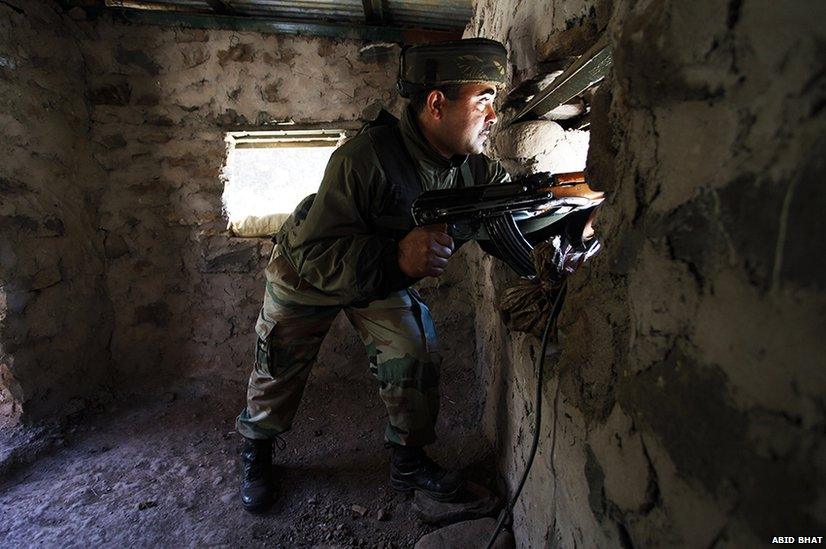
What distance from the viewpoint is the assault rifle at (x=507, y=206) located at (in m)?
1.33

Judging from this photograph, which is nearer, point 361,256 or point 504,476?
point 361,256

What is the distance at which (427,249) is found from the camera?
1406 mm

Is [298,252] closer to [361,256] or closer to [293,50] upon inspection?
[361,256]

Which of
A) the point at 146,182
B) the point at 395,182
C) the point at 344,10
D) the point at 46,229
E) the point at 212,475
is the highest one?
the point at 344,10

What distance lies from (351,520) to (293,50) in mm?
2522

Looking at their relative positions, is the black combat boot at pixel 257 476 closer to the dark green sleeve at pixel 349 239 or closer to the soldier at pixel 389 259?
the soldier at pixel 389 259

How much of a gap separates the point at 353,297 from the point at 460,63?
911 millimetres

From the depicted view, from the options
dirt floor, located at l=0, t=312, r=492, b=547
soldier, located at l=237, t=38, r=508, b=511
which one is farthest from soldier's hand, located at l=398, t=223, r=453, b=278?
dirt floor, located at l=0, t=312, r=492, b=547

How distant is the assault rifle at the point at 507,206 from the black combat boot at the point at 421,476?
878 millimetres

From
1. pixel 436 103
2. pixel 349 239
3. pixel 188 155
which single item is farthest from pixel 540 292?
pixel 188 155

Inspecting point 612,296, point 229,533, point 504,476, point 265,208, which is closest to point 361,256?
point 612,296

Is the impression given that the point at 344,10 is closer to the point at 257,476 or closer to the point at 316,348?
the point at 316,348

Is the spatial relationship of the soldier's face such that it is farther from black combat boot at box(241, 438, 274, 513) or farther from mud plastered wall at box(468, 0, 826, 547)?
black combat boot at box(241, 438, 274, 513)

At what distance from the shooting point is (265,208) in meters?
2.85
